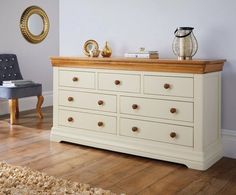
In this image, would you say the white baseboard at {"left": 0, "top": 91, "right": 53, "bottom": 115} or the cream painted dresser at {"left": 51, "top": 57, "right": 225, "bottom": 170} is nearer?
the cream painted dresser at {"left": 51, "top": 57, "right": 225, "bottom": 170}

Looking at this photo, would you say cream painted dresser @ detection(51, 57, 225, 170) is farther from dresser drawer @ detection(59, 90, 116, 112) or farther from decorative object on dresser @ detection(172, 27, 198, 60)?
decorative object on dresser @ detection(172, 27, 198, 60)

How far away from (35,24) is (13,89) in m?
1.73

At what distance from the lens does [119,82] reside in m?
3.52

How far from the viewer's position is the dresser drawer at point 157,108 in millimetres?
3174

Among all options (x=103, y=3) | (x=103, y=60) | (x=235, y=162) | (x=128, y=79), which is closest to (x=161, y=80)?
(x=128, y=79)

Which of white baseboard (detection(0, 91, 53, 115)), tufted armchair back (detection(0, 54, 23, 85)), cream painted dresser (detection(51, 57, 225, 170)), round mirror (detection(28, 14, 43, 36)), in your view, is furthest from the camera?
round mirror (detection(28, 14, 43, 36))

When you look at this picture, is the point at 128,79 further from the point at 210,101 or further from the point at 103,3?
the point at 103,3

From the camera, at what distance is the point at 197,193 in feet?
8.46

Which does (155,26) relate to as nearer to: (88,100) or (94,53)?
(94,53)

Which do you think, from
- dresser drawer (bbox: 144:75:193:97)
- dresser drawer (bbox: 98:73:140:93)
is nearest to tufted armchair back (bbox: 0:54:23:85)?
dresser drawer (bbox: 98:73:140:93)

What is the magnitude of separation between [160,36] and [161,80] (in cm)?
68

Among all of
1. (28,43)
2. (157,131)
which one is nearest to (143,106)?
(157,131)

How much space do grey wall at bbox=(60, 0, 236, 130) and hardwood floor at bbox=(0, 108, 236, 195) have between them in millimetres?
750

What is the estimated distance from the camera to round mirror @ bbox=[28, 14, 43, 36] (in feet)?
20.2
